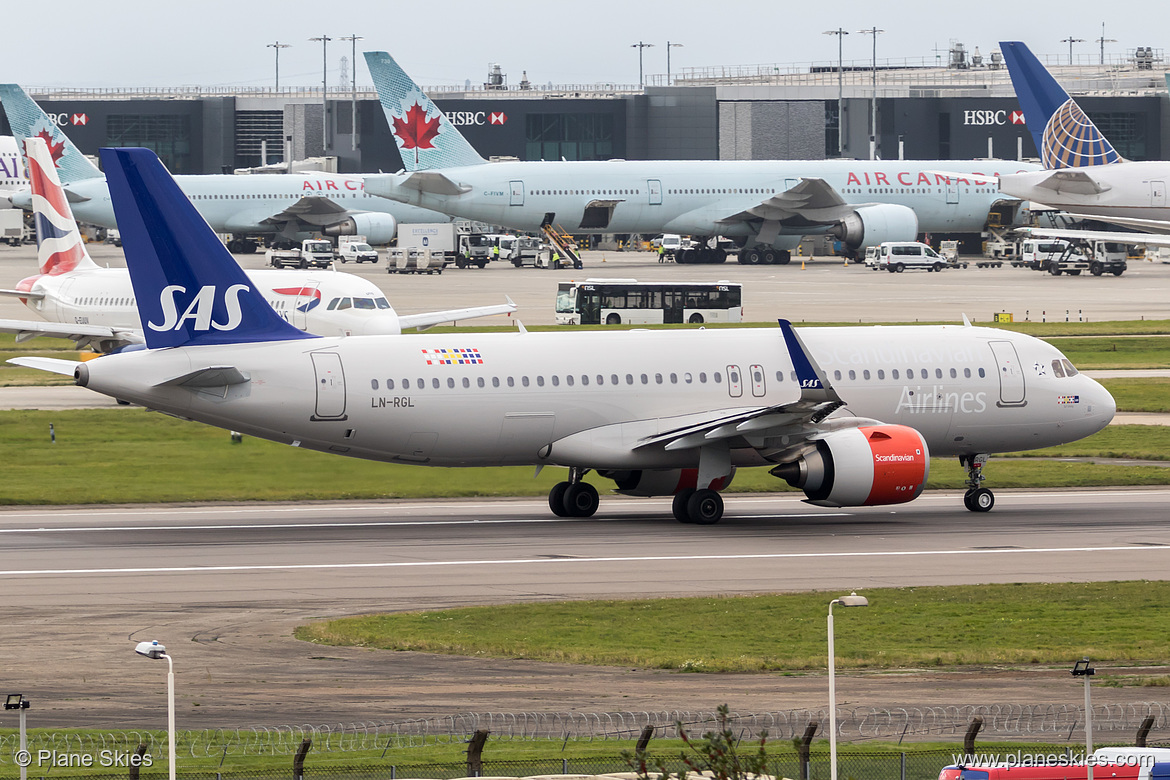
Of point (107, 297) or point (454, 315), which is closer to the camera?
point (454, 315)

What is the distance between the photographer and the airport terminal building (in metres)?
171

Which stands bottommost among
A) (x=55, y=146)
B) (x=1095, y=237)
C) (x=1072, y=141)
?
(x=1095, y=237)

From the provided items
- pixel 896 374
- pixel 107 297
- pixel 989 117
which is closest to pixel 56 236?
pixel 107 297

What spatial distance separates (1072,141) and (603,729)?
77.9 m

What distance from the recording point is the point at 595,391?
3719 cm

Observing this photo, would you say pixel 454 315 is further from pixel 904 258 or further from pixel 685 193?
pixel 685 193

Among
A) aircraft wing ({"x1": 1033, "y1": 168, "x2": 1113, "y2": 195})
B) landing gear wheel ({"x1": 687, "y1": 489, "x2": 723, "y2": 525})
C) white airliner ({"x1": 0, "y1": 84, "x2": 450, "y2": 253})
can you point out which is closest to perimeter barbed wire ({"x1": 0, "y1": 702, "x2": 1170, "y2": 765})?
landing gear wheel ({"x1": 687, "y1": 489, "x2": 723, "y2": 525})

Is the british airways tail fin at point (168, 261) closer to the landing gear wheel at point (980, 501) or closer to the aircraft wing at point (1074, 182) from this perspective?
the landing gear wheel at point (980, 501)

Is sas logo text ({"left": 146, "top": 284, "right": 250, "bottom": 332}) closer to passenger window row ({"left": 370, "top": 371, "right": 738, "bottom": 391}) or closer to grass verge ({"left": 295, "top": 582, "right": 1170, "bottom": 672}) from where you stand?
passenger window row ({"left": 370, "top": 371, "right": 738, "bottom": 391})

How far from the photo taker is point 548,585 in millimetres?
30562

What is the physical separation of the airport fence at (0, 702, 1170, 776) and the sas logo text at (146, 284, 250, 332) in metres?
15.7

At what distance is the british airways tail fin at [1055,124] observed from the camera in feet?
296

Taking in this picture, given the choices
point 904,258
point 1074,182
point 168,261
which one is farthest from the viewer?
point 904,258

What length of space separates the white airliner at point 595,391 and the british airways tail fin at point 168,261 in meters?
0.04
